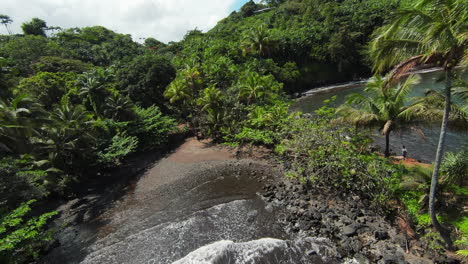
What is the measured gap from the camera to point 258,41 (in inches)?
1443

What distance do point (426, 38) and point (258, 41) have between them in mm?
33327

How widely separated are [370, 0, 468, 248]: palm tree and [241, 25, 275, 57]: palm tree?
32.2 m

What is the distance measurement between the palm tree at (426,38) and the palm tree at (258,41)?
1266 inches

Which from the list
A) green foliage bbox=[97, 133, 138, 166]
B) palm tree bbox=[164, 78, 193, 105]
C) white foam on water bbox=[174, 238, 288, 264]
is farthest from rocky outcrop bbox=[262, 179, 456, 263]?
palm tree bbox=[164, 78, 193, 105]

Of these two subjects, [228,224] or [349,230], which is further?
[228,224]

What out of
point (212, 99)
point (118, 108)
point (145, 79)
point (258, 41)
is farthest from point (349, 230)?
point (258, 41)

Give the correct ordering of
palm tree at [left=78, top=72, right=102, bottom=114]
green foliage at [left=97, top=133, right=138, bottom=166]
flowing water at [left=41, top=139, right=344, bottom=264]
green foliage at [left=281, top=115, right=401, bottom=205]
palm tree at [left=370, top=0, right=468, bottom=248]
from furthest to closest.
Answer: palm tree at [left=78, top=72, right=102, bottom=114], green foliage at [left=97, top=133, right=138, bottom=166], green foliage at [left=281, top=115, right=401, bottom=205], flowing water at [left=41, top=139, right=344, bottom=264], palm tree at [left=370, top=0, right=468, bottom=248]

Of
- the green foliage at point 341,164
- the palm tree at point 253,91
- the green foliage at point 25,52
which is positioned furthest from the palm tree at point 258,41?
the green foliage at point 25,52

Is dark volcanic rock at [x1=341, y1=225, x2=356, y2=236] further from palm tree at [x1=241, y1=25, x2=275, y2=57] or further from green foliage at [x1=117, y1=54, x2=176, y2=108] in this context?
palm tree at [x1=241, y1=25, x2=275, y2=57]

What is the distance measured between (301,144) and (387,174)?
4.56 meters

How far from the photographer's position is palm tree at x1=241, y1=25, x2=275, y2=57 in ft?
119

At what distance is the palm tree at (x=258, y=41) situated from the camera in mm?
36312

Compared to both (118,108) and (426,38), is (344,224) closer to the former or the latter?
(426,38)

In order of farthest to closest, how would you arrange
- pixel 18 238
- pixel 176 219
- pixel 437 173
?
pixel 176 219 → pixel 18 238 → pixel 437 173
